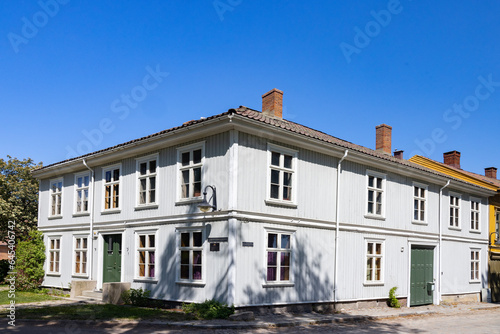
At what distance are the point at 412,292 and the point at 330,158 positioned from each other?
25.6 ft

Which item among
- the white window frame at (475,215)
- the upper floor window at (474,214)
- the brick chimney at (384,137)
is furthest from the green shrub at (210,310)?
the upper floor window at (474,214)

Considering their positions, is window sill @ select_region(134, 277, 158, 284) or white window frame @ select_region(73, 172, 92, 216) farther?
white window frame @ select_region(73, 172, 92, 216)

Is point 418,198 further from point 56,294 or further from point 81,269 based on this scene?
point 56,294

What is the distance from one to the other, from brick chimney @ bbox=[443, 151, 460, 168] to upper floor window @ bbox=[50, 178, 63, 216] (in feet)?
77.6

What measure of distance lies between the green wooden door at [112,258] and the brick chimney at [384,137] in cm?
1395

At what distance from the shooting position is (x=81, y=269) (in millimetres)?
20703

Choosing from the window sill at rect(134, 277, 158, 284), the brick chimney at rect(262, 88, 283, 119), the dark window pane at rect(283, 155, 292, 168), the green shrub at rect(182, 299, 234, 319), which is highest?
the brick chimney at rect(262, 88, 283, 119)

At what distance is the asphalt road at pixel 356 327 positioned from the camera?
478 inches

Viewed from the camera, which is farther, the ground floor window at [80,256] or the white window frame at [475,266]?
the white window frame at [475,266]

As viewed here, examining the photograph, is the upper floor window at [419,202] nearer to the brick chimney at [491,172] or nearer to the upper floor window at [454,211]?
the upper floor window at [454,211]

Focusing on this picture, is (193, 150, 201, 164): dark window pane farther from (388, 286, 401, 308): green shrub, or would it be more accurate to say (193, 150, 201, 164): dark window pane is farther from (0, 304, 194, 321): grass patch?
(388, 286, 401, 308): green shrub

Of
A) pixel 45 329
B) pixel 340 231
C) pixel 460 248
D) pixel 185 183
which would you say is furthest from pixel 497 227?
pixel 45 329

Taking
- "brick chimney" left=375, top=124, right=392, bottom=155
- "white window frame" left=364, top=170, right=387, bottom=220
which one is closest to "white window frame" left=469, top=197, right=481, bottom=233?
"brick chimney" left=375, top=124, right=392, bottom=155

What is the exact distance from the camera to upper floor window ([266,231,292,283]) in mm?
15367
